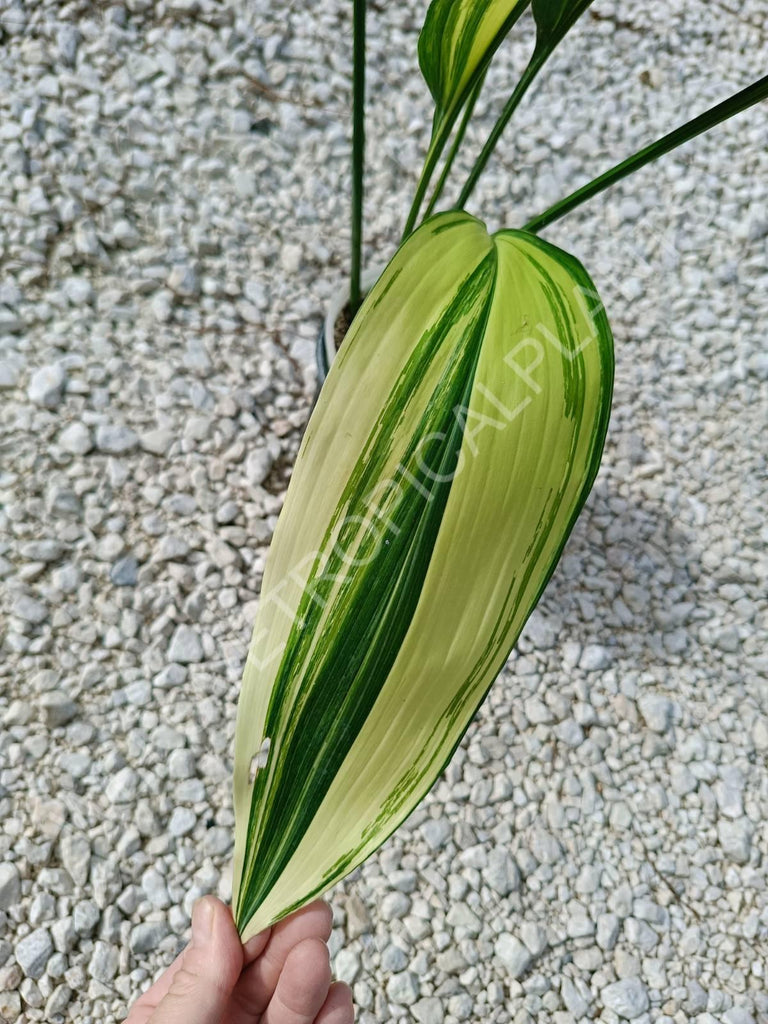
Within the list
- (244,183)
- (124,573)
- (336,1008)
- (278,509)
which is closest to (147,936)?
(336,1008)

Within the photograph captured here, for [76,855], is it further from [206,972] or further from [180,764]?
[206,972]

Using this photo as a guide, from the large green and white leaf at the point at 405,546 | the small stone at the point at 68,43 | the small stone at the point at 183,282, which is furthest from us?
the small stone at the point at 68,43

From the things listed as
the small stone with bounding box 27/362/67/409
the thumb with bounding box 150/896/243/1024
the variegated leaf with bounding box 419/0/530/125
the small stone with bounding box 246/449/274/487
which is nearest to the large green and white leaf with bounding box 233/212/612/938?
the thumb with bounding box 150/896/243/1024

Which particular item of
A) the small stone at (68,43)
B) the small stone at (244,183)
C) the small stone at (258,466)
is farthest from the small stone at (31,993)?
the small stone at (68,43)

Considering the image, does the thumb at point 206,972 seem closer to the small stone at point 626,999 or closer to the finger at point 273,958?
the finger at point 273,958

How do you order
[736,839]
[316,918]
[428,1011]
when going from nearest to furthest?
[316,918], [428,1011], [736,839]

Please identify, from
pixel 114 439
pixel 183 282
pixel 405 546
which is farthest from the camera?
pixel 183 282

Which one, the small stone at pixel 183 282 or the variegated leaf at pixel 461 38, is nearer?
the variegated leaf at pixel 461 38

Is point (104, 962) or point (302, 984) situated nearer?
point (302, 984)
